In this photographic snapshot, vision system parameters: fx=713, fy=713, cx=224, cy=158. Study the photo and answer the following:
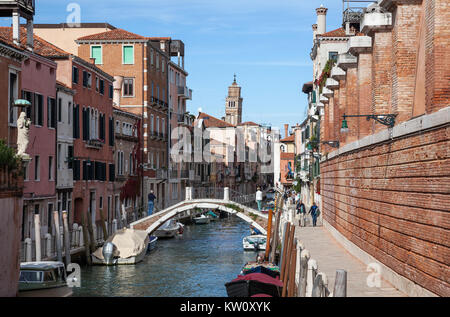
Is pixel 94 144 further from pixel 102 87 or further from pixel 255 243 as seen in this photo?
pixel 255 243

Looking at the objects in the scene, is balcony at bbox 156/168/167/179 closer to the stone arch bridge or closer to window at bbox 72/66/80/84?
the stone arch bridge

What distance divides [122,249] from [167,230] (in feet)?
39.3

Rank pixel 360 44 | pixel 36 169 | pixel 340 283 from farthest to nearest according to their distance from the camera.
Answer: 1. pixel 36 169
2. pixel 360 44
3. pixel 340 283

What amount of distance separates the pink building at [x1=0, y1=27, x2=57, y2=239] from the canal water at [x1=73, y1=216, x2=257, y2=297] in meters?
2.98

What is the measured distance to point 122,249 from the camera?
30.2m

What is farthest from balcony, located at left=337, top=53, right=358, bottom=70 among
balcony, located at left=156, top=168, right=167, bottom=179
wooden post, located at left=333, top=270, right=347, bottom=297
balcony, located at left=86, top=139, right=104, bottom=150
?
balcony, located at left=156, top=168, right=167, bottom=179

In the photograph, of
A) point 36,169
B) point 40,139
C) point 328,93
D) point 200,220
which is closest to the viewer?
point 328,93

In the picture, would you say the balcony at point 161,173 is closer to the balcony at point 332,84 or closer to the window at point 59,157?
the window at point 59,157

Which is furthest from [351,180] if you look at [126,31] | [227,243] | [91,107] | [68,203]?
[126,31]

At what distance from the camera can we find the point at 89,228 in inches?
1166

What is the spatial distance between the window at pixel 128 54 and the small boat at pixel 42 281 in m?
26.9

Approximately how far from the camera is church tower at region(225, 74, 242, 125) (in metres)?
136

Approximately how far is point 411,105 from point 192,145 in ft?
156

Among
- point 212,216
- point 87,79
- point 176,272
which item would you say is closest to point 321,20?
point 87,79
